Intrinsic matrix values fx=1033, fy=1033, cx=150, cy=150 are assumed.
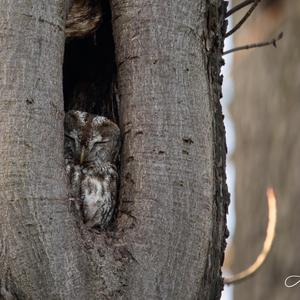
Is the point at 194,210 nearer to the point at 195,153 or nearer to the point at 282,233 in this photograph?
the point at 195,153

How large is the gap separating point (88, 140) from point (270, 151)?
118 inches

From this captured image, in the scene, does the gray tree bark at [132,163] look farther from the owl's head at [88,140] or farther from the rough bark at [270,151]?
the rough bark at [270,151]

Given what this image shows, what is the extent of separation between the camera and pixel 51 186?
10.1 ft

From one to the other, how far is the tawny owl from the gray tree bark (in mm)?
428

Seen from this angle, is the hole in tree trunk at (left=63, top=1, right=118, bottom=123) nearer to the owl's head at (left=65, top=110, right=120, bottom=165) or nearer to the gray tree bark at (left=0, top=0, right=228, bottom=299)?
the owl's head at (left=65, top=110, right=120, bottom=165)

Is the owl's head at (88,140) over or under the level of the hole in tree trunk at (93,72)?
under

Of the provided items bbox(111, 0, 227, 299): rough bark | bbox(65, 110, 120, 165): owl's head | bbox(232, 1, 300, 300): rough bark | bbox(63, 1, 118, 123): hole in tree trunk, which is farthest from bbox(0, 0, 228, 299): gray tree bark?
bbox(232, 1, 300, 300): rough bark

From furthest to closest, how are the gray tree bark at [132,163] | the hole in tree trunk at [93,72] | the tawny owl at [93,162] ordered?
the hole in tree trunk at [93,72], the tawny owl at [93,162], the gray tree bark at [132,163]

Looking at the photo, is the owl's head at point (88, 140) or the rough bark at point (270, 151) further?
the rough bark at point (270, 151)

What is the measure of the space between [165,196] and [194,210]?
10cm

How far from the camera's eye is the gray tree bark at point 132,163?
303 centimetres

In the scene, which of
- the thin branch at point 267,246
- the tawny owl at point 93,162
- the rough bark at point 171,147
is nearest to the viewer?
the rough bark at point 171,147

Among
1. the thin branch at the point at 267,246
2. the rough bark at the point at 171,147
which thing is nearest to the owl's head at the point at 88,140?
the rough bark at the point at 171,147

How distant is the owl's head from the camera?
158 inches
